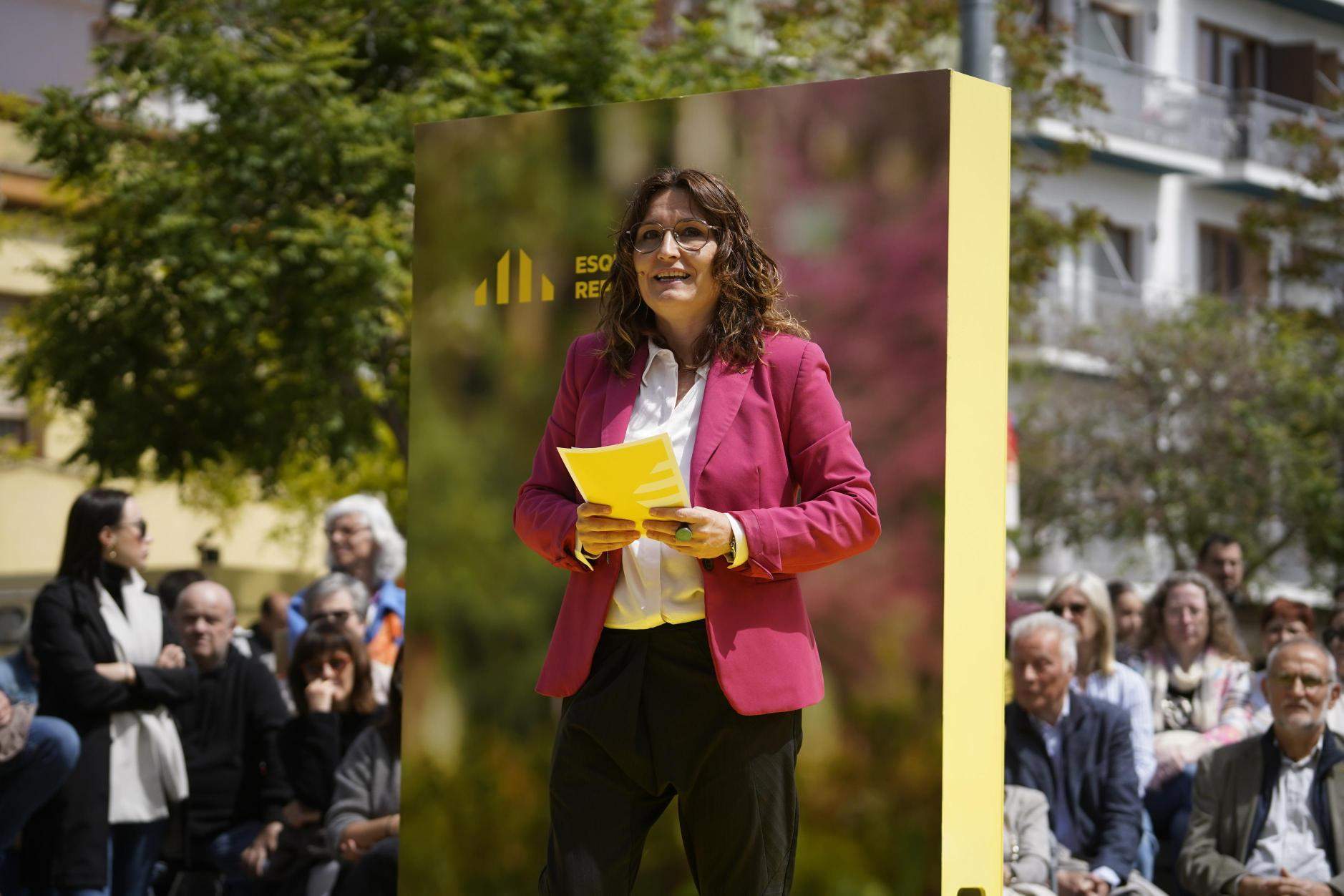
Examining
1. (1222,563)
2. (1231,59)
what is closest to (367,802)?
(1222,563)

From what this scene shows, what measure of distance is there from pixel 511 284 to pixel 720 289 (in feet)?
4.04

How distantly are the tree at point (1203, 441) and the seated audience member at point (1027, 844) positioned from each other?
48.7ft

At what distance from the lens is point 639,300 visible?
12.9 feet

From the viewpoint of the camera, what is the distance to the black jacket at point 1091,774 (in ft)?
21.8

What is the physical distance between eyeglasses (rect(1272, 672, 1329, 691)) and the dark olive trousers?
3.46 m

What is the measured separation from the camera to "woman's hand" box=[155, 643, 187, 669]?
698 cm

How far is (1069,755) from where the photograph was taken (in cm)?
671

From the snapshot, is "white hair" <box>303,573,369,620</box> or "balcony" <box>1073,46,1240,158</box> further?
"balcony" <box>1073,46,1240,158</box>

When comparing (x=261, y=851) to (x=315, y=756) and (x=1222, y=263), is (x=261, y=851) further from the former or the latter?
(x=1222, y=263)

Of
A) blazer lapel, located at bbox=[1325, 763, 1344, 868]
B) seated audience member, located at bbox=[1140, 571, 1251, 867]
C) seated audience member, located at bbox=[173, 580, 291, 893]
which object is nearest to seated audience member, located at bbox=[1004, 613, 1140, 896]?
blazer lapel, located at bbox=[1325, 763, 1344, 868]

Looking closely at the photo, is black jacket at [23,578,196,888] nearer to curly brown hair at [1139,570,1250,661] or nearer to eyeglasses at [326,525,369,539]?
eyeglasses at [326,525,369,539]

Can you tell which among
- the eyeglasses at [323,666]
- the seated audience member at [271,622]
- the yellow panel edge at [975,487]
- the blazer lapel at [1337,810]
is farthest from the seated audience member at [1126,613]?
the yellow panel edge at [975,487]

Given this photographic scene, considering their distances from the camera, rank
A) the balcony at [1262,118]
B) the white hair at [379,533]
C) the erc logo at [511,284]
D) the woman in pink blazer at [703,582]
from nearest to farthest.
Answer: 1. the woman in pink blazer at [703,582]
2. the erc logo at [511,284]
3. the white hair at [379,533]
4. the balcony at [1262,118]

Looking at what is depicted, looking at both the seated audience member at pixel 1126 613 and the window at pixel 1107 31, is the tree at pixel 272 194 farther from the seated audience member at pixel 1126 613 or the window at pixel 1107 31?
the window at pixel 1107 31
